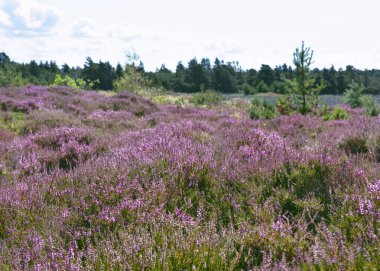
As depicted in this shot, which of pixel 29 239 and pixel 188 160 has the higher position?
pixel 188 160

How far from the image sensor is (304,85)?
39.3 ft

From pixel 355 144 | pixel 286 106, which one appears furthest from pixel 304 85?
pixel 355 144

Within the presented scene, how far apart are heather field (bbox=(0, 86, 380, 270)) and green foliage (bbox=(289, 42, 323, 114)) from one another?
23.0 ft

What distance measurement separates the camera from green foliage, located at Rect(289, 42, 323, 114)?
1195cm

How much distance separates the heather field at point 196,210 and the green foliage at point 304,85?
23.0 feet

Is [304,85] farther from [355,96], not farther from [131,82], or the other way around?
[131,82]

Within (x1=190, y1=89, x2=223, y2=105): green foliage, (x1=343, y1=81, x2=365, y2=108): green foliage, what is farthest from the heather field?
(x1=190, y1=89, x2=223, y2=105): green foliage

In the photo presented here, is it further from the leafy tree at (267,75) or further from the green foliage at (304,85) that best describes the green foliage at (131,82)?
the leafy tree at (267,75)

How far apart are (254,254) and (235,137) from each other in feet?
12.0

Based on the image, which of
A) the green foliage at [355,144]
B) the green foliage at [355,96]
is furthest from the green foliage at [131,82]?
the green foliage at [355,144]

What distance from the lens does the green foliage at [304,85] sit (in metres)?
12.0

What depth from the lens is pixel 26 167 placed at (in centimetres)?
467

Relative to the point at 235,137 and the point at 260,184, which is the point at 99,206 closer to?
the point at 260,184

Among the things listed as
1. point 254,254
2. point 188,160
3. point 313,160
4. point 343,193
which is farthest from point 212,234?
point 313,160
